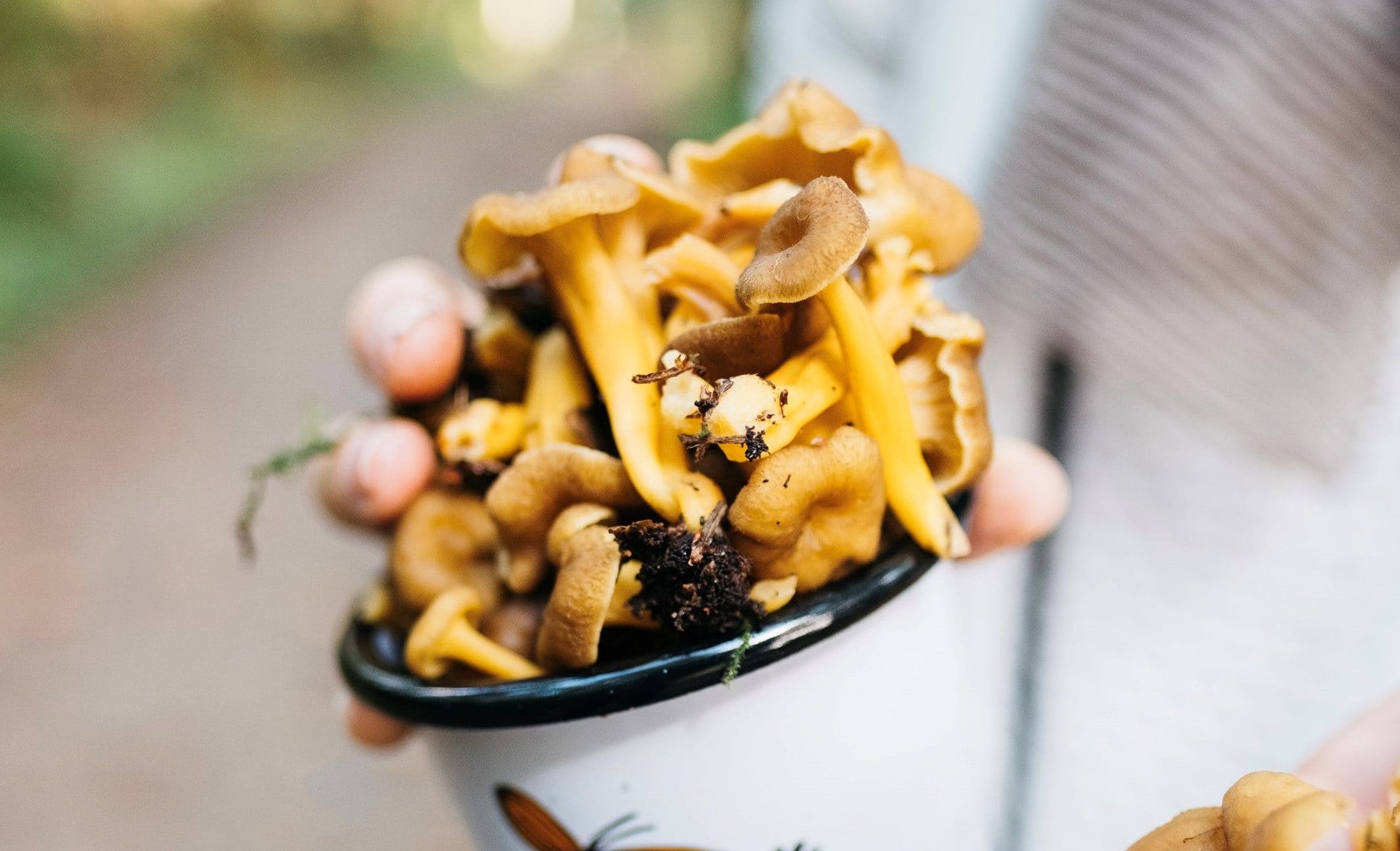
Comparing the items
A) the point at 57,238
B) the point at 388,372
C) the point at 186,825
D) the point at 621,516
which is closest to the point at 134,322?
the point at 57,238

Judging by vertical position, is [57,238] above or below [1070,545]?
below

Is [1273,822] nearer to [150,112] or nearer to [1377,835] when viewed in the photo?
[1377,835]

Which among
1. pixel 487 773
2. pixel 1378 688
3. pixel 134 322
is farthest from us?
pixel 134 322

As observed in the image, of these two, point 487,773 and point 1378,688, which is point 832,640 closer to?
point 487,773

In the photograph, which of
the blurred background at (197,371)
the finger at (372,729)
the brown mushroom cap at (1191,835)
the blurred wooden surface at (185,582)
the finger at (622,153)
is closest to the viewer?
the brown mushroom cap at (1191,835)

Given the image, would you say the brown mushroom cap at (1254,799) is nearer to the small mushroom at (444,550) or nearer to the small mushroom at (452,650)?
the small mushroom at (452,650)

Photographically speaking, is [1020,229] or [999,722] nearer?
[1020,229]

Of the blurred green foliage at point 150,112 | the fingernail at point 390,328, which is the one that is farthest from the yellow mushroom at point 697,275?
the blurred green foliage at point 150,112

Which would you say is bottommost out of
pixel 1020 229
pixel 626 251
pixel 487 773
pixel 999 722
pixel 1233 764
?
pixel 999 722
